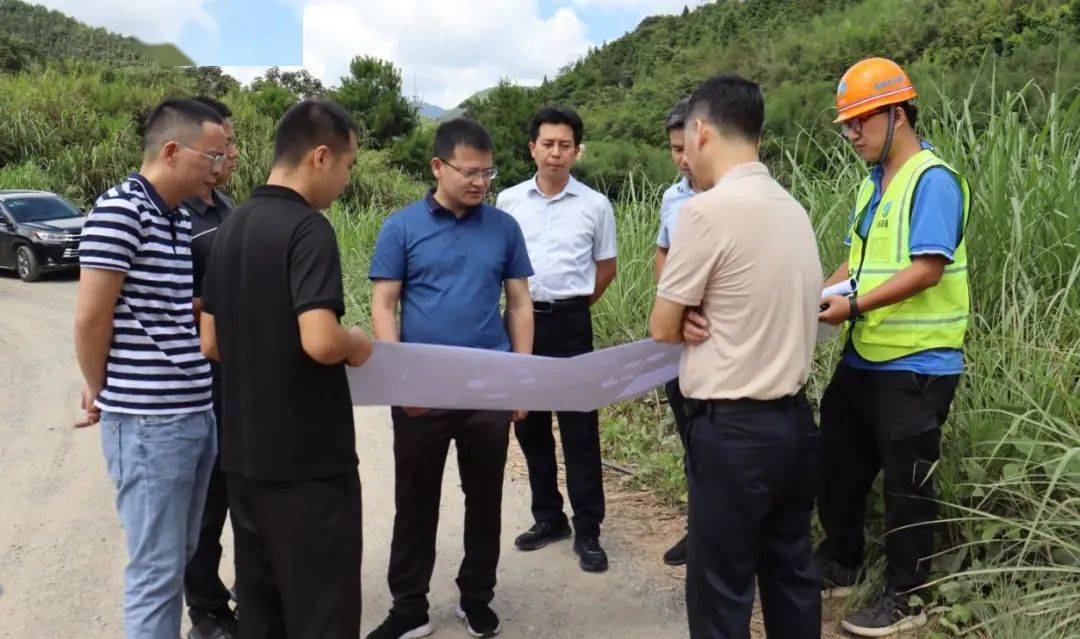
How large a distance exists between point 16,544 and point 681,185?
12.8 ft

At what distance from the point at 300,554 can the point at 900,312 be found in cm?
230

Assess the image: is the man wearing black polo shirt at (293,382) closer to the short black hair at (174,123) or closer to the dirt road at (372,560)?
the short black hair at (174,123)

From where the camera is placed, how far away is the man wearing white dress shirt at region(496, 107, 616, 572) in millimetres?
4379

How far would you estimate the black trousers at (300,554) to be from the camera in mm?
2539

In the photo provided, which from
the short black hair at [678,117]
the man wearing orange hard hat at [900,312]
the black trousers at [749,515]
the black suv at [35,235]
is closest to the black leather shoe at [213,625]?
the black trousers at [749,515]

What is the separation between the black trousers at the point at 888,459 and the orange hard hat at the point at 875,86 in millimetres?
1021

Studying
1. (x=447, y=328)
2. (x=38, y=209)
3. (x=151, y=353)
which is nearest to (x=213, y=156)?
(x=151, y=353)

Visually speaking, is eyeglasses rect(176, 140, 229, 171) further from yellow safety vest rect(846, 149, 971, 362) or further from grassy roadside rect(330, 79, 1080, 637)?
grassy roadside rect(330, 79, 1080, 637)

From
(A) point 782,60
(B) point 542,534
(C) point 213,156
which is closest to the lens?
(C) point 213,156

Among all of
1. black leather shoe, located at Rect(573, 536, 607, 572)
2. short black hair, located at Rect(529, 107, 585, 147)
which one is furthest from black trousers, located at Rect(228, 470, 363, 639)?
short black hair, located at Rect(529, 107, 585, 147)

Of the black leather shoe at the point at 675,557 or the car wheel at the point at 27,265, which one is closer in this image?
the black leather shoe at the point at 675,557

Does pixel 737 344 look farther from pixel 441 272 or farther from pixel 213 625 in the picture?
pixel 213 625

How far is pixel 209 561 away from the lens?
11.7 ft

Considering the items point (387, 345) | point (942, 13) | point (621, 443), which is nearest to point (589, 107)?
point (942, 13)
